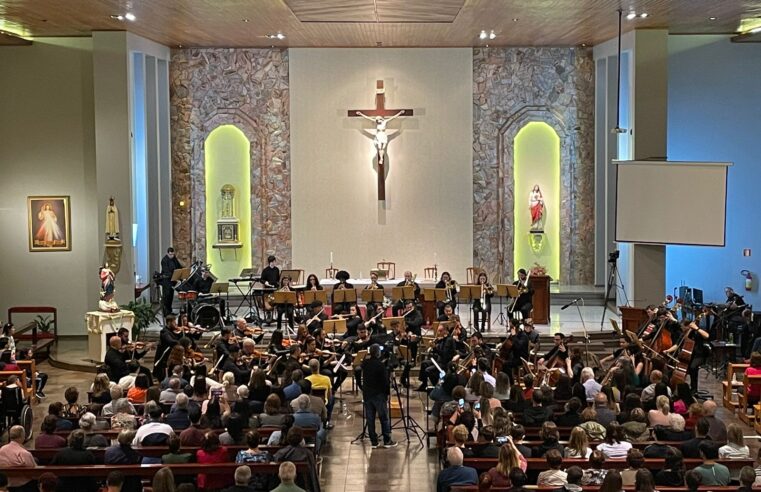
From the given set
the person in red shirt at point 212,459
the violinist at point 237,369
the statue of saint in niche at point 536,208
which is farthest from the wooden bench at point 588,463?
the statue of saint in niche at point 536,208

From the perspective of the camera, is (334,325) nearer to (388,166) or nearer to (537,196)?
(388,166)

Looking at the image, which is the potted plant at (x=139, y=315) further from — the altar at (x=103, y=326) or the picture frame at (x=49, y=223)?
the picture frame at (x=49, y=223)

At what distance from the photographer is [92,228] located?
20188mm

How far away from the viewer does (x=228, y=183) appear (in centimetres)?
2205

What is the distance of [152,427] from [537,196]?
46.0 ft

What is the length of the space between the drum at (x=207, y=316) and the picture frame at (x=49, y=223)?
4158 mm

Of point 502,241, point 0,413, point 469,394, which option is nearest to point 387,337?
point 469,394

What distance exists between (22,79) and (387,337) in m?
10.5

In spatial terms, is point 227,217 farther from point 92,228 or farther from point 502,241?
point 502,241

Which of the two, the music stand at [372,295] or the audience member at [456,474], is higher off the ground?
the music stand at [372,295]

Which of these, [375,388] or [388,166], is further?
[388,166]

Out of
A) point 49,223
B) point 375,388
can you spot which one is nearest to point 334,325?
point 375,388

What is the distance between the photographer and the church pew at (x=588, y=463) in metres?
8.88

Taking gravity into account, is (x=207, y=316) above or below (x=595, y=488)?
above
